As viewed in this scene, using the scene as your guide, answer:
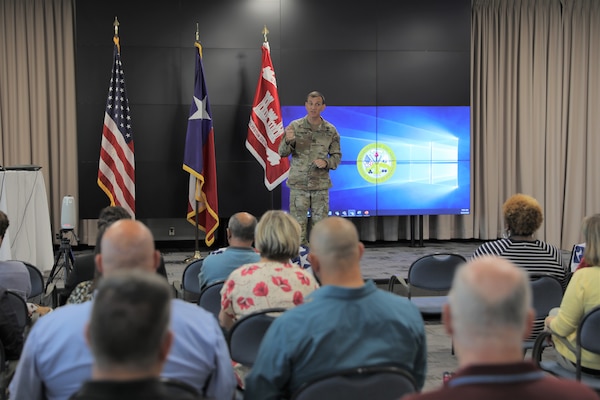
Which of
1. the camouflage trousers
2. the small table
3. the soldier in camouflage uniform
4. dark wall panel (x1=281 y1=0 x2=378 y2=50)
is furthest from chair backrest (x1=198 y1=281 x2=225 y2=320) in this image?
dark wall panel (x1=281 y1=0 x2=378 y2=50)

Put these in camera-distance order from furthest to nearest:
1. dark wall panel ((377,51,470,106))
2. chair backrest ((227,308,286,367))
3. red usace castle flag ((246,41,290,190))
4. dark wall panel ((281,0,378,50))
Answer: dark wall panel ((377,51,470,106)) → dark wall panel ((281,0,378,50)) → red usace castle flag ((246,41,290,190)) → chair backrest ((227,308,286,367))

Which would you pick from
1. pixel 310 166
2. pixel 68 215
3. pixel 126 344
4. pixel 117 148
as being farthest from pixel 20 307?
pixel 117 148

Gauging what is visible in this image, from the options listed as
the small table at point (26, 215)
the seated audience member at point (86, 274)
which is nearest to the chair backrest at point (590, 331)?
the seated audience member at point (86, 274)

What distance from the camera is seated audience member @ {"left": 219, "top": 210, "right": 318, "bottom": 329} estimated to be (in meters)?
2.74

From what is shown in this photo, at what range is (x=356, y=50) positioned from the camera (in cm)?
832

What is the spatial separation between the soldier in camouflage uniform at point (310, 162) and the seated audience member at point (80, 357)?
4423 millimetres

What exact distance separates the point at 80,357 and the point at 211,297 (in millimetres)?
1546

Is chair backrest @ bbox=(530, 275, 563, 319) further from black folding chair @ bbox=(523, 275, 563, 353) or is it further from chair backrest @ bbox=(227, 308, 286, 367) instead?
chair backrest @ bbox=(227, 308, 286, 367)

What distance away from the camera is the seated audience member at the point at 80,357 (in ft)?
5.79

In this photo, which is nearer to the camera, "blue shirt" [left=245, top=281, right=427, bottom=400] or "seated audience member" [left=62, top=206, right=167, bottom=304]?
"blue shirt" [left=245, top=281, right=427, bottom=400]

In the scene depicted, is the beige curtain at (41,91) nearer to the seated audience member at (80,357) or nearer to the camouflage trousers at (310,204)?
the camouflage trousers at (310,204)

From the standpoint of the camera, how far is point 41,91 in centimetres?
816

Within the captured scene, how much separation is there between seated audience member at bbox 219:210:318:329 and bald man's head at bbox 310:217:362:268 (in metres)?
0.60

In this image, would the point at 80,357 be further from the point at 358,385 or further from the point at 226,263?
the point at 226,263
